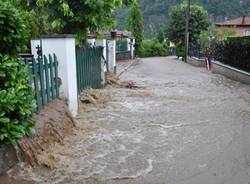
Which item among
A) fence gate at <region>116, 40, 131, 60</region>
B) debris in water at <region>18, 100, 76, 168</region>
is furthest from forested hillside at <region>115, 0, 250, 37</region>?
debris in water at <region>18, 100, 76, 168</region>

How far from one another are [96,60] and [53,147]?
276 inches

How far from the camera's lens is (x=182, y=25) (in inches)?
1891

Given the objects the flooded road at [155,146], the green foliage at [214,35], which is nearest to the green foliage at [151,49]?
the green foliage at [214,35]

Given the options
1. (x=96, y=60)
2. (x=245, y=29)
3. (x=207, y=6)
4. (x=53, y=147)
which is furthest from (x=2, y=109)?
(x=207, y=6)

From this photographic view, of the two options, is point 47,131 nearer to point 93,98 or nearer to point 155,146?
point 155,146

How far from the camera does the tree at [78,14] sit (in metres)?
10.5

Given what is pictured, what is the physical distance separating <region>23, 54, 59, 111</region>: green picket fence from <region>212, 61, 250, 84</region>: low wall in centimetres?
997

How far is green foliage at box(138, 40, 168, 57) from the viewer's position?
2183 inches

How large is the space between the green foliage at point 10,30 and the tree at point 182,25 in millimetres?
43695

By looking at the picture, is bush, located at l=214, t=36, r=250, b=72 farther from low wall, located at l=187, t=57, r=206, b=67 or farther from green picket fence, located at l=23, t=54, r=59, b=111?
green picket fence, located at l=23, t=54, r=59, b=111

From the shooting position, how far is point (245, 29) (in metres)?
54.8

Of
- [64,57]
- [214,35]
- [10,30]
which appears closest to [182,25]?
[214,35]

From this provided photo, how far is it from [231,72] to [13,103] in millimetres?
15168

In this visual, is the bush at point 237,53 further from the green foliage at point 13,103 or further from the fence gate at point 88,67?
the green foliage at point 13,103
